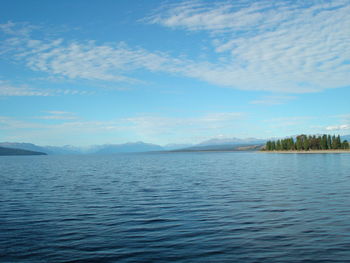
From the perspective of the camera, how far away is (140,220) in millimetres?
25281

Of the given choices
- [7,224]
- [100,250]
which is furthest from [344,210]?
[7,224]

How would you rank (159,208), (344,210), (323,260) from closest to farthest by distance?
(323,260), (344,210), (159,208)

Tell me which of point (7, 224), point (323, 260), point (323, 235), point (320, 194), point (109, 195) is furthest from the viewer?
point (109, 195)

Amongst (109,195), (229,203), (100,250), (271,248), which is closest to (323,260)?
(271,248)

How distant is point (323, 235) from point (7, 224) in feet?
75.3

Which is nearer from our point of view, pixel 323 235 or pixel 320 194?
pixel 323 235

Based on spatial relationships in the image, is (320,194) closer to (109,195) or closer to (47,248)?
(109,195)

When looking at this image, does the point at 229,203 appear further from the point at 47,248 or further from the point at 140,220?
the point at 47,248

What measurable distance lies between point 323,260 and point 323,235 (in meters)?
4.61

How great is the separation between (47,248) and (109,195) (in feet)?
68.8

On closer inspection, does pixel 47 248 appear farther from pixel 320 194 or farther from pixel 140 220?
pixel 320 194

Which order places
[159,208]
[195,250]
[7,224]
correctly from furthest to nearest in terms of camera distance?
[159,208] → [7,224] → [195,250]

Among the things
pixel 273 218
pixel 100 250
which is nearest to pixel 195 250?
pixel 100 250

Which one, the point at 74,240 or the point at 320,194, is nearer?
the point at 74,240
